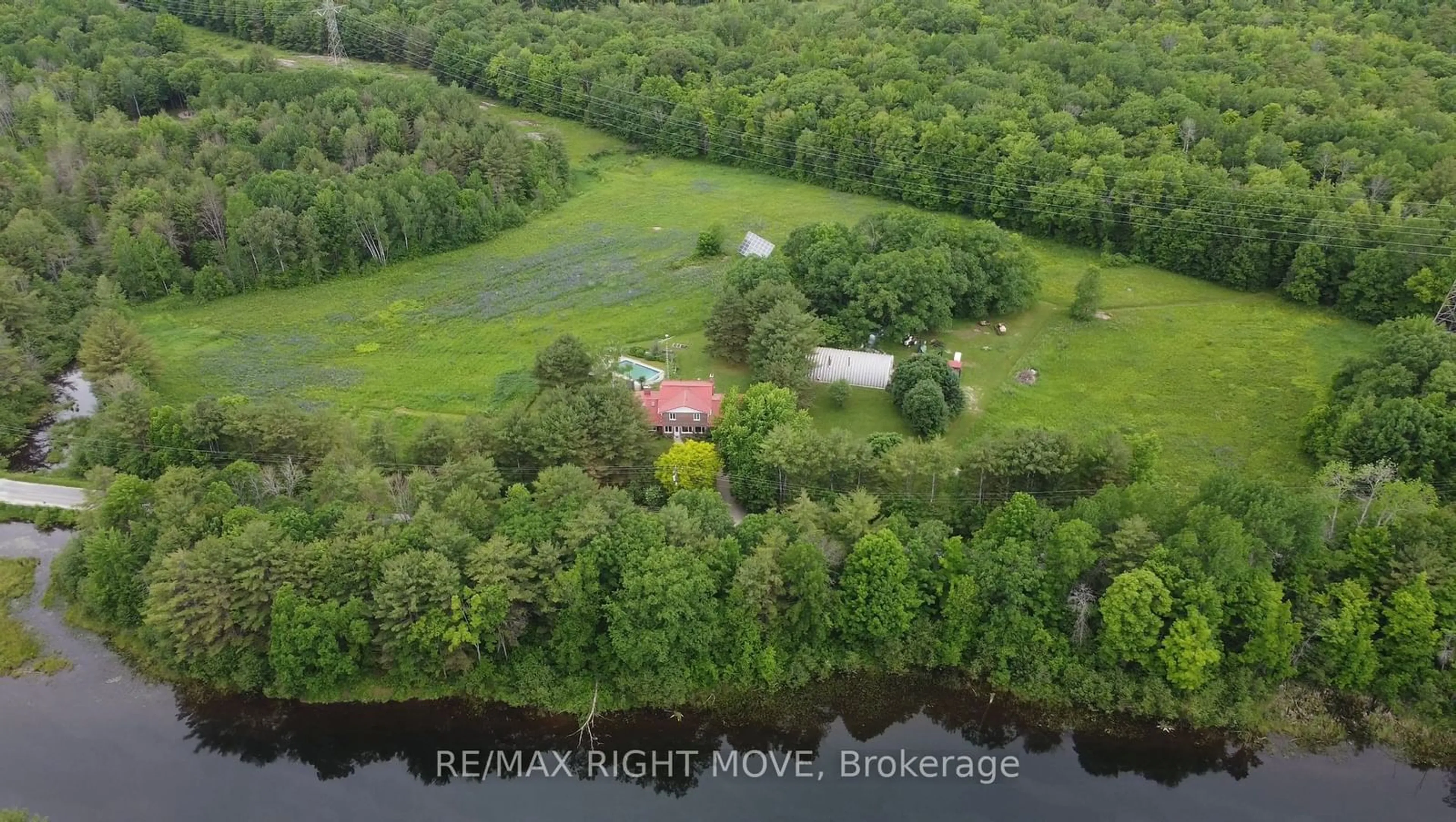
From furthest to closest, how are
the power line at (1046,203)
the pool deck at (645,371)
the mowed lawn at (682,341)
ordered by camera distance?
the power line at (1046,203)
the pool deck at (645,371)
the mowed lawn at (682,341)

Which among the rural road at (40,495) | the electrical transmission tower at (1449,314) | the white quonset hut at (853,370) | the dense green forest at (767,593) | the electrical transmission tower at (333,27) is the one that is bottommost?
the rural road at (40,495)

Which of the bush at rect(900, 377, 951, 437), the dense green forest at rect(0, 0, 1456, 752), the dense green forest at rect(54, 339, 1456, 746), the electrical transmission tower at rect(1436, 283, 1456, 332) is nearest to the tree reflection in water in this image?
the dense green forest at rect(54, 339, 1456, 746)

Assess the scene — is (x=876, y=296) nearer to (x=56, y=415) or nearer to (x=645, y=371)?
(x=645, y=371)

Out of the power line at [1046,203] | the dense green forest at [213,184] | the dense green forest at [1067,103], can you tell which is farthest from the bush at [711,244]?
the power line at [1046,203]

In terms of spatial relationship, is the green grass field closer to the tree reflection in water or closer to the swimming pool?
the swimming pool

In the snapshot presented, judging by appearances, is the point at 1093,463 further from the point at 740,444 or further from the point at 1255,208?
the point at 1255,208

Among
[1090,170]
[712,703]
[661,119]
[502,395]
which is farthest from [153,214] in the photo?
[1090,170]

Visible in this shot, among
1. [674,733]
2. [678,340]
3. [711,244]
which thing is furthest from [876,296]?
[674,733]

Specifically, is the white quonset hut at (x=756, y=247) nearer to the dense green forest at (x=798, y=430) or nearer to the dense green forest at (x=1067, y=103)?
the dense green forest at (x=798, y=430)
